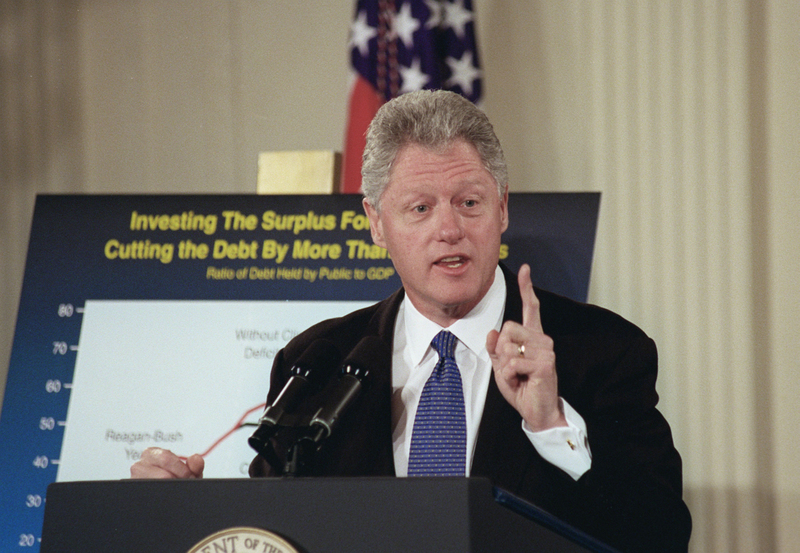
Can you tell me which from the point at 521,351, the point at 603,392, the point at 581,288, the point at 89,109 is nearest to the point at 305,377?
the point at 521,351

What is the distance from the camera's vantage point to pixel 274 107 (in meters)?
3.96

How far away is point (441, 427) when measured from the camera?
1767 millimetres

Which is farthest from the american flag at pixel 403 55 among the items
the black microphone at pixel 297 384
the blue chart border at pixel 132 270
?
the black microphone at pixel 297 384

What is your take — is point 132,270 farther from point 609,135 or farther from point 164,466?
point 609,135

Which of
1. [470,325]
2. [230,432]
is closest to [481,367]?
[470,325]

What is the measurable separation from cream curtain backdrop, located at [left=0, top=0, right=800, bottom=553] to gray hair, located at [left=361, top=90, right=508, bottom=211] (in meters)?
1.40

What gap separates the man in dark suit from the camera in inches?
59.7

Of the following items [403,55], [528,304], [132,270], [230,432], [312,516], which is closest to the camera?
[312,516]

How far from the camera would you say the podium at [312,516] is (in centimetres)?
102

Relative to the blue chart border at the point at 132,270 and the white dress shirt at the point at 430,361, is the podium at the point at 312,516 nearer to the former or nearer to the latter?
the white dress shirt at the point at 430,361

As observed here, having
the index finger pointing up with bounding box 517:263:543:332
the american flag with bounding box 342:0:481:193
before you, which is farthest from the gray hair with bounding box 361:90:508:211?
the american flag with bounding box 342:0:481:193

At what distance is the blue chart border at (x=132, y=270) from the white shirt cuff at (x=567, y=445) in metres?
1.16

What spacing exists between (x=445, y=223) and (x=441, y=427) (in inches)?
16.3

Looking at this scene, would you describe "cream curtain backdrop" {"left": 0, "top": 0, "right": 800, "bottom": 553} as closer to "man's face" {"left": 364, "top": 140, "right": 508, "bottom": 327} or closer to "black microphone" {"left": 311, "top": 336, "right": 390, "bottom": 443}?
"man's face" {"left": 364, "top": 140, "right": 508, "bottom": 327}
